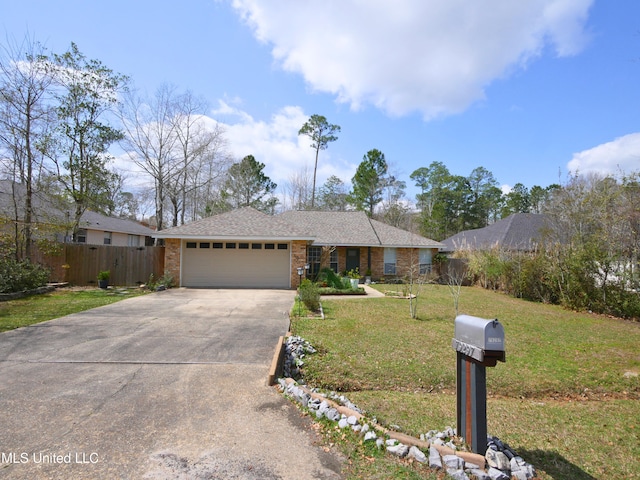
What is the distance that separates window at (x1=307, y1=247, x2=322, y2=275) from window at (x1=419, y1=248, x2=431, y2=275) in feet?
19.6

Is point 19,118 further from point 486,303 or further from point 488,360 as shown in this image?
point 486,303

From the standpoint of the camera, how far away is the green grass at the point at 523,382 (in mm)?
3400

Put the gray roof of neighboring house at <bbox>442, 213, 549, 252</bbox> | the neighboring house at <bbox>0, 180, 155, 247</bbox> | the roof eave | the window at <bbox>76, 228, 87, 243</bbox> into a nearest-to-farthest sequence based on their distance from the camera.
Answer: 1. the neighboring house at <bbox>0, 180, 155, 247</bbox>
2. the roof eave
3. the window at <bbox>76, 228, 87, 243</bbox>
4. the gray roof of neighboring house at <bbox>442, 213, 549, 252</bbox>

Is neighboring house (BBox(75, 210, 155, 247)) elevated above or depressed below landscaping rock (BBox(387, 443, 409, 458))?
above

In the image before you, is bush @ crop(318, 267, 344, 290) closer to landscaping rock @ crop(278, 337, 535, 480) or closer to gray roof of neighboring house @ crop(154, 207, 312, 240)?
gray roof of neighboring house @ crop(154, 207, 312, 240)

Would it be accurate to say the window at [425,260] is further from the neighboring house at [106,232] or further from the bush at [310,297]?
the neighboring house at [106,232]

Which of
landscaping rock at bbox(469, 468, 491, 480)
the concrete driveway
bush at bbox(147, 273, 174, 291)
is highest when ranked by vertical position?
bush at bbox(147, 273, 174, 291)

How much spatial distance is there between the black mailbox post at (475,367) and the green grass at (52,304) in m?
8.13

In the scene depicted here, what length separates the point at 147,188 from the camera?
23047mm

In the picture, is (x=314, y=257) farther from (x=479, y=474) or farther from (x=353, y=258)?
(x=479, y=474)

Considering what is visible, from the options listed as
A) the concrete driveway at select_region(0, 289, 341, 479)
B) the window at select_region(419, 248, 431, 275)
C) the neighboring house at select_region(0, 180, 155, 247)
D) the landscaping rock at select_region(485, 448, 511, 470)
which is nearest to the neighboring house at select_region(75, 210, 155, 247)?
the neighboring house at select_region(0, 180, 155, 247)

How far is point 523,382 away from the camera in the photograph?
4.96 metres

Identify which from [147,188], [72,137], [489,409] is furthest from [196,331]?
[147,188]

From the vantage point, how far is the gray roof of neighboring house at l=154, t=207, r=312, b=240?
14438mm
